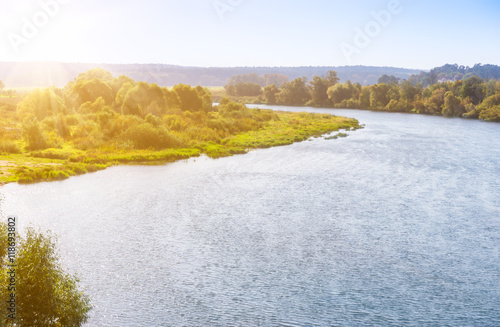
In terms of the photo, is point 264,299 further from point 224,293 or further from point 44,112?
point 44,112

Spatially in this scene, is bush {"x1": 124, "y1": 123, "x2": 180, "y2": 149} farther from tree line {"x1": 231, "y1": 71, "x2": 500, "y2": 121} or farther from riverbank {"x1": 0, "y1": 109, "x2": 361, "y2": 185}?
tree line {"x1": 231, "y1": 71, "x2": 500, "y2": 121}

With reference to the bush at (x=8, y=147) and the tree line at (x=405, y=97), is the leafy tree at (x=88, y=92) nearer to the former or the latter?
the bush at (x=8, y=147)

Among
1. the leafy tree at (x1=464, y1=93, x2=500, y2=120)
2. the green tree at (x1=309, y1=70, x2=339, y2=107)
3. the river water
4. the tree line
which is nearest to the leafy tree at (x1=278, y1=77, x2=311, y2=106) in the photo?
the tree line

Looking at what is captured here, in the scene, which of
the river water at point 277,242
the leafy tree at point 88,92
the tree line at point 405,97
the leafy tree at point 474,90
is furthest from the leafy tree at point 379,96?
the river water at point 277,242

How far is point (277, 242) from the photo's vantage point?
969 inches

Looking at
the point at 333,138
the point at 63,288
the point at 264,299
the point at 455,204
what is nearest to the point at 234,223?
the point at 264,299

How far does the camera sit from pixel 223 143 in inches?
2420

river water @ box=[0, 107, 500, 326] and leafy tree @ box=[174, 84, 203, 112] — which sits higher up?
leafy tree @ box=[174, 84, 203, 112]

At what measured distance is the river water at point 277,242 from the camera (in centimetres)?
1742

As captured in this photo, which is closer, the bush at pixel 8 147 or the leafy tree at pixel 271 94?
the bush at pixel 8 147

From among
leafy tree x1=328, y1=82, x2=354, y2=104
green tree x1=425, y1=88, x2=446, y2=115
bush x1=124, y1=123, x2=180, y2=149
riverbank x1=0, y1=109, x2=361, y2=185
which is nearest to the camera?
riverbank x1=0, y1=109, x2=361, y2=185

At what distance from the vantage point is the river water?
1742 centimetres

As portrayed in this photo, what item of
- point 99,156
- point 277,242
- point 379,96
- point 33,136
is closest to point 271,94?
point 379,96

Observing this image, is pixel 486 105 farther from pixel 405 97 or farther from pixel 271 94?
pixel 271 94
